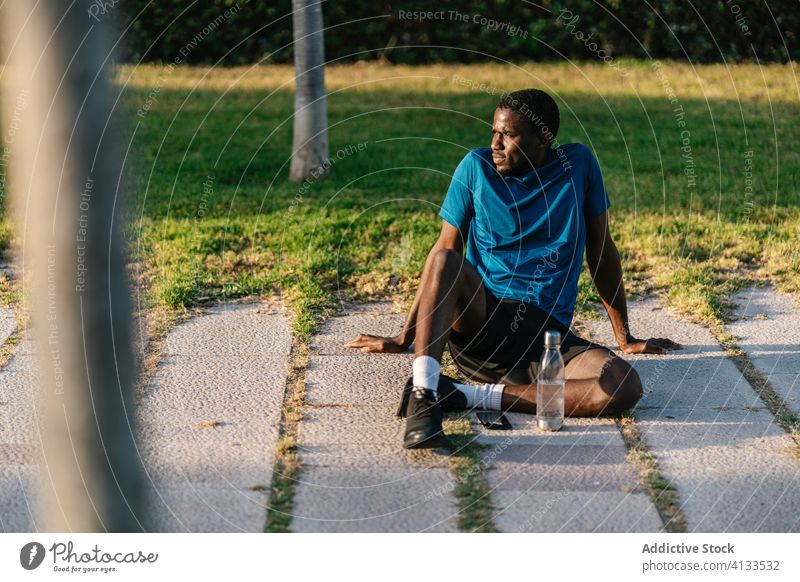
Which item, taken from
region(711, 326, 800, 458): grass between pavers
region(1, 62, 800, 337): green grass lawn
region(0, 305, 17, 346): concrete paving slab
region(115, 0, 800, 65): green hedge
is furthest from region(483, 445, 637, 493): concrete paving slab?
region(115, 0, 800, 65): green hedge

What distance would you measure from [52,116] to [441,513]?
2.07 metres

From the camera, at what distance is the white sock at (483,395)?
167 inches

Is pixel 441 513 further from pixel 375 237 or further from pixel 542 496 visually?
pixel 375 237

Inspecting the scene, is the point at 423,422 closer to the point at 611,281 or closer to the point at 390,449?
the point at 390,449

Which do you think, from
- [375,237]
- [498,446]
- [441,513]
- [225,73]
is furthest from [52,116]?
[225,73]

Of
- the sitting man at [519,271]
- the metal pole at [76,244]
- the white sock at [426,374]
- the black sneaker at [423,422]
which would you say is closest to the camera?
the metal pole at [76,244]

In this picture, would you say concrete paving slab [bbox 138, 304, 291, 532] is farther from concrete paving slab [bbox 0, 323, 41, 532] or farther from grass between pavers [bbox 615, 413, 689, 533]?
grass between pavers [bbox 615, 413, 689, 533]

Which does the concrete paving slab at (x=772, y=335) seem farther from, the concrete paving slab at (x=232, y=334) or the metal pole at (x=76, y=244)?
the metal pole at (x=76, y=244)

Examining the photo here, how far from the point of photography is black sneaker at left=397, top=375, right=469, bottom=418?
4.18m

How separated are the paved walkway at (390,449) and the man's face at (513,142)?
1.03 metres

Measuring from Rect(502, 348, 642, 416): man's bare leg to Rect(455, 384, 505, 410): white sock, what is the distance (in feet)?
0.09

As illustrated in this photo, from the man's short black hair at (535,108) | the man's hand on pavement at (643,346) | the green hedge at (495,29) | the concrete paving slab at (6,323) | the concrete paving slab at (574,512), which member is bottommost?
the concrete paving slab at (574,512)

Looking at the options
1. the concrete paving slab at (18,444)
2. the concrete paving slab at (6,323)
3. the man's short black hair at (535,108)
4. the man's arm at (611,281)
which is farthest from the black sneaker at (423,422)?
the concrete paving slab at (6,323)

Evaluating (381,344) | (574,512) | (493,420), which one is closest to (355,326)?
(381,344)
